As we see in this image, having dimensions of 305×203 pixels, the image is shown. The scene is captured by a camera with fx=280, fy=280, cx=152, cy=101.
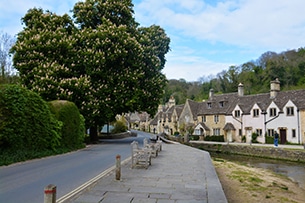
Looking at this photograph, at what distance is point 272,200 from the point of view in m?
9.64

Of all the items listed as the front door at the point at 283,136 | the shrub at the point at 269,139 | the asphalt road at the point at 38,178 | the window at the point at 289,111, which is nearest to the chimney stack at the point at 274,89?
the window at the point at 289,111

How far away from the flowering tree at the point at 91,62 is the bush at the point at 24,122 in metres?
5.96

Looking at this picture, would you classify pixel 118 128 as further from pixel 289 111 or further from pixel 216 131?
pixel 289 111

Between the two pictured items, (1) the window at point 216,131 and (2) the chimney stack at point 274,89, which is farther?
(1) the window at point 216,131

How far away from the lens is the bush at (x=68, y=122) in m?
19.4

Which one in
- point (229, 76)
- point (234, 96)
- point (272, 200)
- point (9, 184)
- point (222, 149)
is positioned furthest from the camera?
point (229, 76)

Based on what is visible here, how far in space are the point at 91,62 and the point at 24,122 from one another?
1024 cm

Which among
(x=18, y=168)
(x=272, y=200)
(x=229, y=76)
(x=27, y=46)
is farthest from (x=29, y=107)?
(x=229, y=76)

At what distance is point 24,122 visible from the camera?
47.5 ft

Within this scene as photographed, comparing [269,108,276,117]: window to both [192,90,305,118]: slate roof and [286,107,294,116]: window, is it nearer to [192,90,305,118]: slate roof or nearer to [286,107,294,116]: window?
[192,90,305,118]: slate roof

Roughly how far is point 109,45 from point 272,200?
18.7 m

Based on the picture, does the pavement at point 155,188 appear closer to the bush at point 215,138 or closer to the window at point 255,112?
the window at point 255,112

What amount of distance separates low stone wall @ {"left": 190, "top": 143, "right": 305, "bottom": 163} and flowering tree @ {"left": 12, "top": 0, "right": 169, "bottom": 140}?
45.9 ft

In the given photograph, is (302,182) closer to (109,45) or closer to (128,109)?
(128,109)
